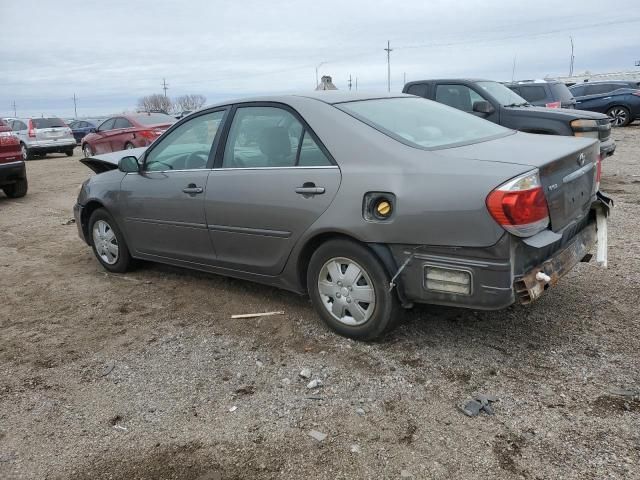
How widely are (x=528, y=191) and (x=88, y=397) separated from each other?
8.89 ft

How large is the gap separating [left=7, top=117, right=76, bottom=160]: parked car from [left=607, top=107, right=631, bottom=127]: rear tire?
19285 millimetres

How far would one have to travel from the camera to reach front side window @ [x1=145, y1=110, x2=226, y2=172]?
4.46 metres

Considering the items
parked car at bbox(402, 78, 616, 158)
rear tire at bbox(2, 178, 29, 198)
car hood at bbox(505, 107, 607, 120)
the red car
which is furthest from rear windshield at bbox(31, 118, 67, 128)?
car hood at bbox(505, 107, 607, 120)

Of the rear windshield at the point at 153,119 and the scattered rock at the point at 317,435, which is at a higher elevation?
the rear windshield at the point at 153,119

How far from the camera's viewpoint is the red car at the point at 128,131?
14.6m

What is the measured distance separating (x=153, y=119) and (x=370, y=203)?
13281 mm

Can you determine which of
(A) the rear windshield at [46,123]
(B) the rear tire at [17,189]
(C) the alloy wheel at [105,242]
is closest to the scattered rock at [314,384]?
(C) the alloy wheel at [105,242]

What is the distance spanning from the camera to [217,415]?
3014 millimetres

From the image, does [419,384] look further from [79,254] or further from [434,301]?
[79,254]

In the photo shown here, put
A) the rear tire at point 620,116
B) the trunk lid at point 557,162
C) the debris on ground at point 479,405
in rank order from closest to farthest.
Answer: the debris on ground at point 479,405 → the trunk lid at point 557,162 → the rear tire at point 620,116

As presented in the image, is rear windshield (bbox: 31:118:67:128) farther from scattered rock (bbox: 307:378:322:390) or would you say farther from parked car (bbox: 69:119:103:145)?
scattered rock (bbox: 307:378:322:390)

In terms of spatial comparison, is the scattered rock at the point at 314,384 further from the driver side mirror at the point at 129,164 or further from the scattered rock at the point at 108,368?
the driver side mirror at the point at 129,164

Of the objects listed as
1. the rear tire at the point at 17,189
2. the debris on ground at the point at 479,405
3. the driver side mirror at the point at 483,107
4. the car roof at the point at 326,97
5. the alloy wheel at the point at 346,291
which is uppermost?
the driver side mirror at the point at 483,107

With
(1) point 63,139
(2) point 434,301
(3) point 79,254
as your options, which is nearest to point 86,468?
(2) point 434,301
